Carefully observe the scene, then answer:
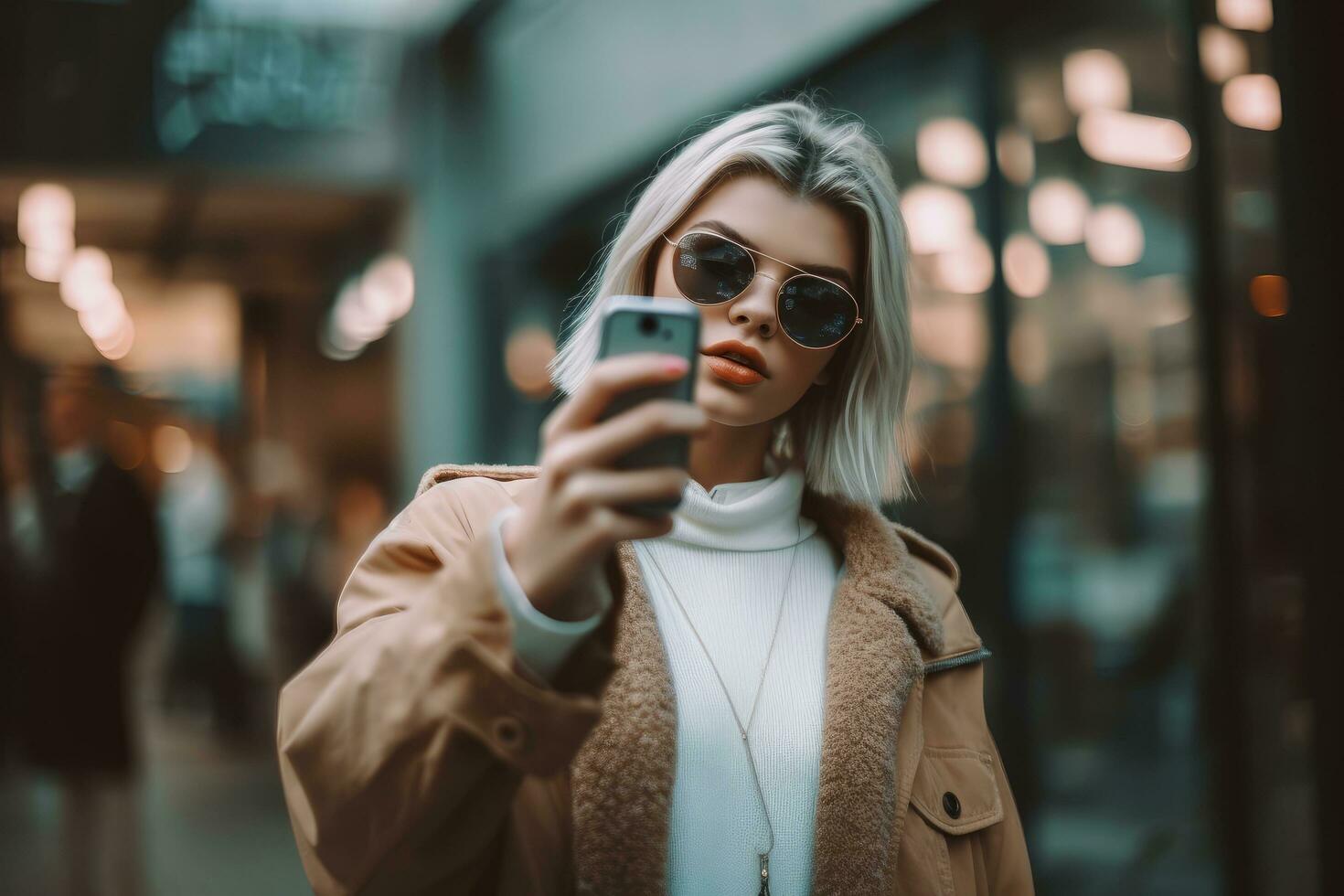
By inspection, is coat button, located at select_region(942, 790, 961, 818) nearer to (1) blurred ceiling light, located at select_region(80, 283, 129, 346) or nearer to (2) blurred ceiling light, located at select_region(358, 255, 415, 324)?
(2) blurred ceiling light, located at select_region(358, 255, 415, 324)

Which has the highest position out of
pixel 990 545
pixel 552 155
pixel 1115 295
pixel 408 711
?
pixel 552 155

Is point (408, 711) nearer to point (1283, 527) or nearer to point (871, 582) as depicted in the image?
point (871, 582)

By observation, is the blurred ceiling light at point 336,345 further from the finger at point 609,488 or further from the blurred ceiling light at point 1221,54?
the finger at point 609,488

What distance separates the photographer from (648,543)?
5.30 ft

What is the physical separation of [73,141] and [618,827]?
8.25 meters

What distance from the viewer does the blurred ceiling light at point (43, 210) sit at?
8758 millimetres

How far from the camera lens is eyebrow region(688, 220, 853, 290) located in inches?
61.5

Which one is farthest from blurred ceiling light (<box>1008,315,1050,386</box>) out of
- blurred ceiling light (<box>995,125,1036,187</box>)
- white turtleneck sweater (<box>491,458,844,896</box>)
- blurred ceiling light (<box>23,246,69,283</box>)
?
blurred ceiling light (<box>23,246,69,283</box>)

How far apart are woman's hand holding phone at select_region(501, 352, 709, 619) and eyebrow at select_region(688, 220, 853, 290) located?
553 millimetres

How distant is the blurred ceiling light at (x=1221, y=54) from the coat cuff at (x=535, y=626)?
298cm

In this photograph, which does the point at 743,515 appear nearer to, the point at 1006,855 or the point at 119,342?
the point at 1006,855

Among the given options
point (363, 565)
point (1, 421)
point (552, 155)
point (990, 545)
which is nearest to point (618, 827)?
point (363, 565)

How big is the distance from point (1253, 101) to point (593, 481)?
2.91m

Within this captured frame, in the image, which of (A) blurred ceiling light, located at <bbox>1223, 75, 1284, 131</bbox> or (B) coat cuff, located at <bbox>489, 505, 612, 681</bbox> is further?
(A) blurred ceiling light, located at <bbox>1223, 75, 1284, 131</bbox>
